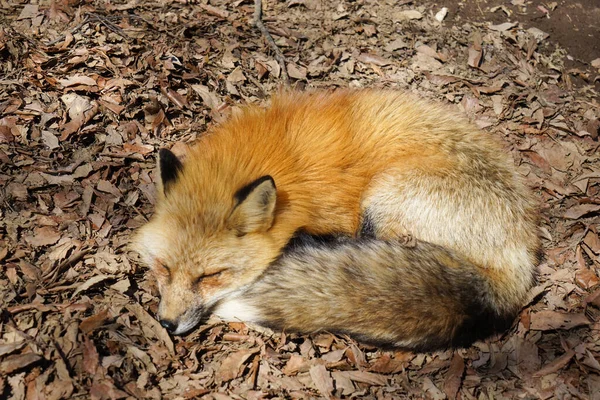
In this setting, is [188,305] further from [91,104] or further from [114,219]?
[91,104]

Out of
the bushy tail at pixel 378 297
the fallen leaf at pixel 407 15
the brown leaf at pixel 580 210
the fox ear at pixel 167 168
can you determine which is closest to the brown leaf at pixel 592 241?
the brown leaf at pixel 580 210

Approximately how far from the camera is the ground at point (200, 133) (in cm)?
331

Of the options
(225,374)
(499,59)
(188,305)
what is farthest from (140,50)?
(499,59)

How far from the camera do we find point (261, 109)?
4203 mm

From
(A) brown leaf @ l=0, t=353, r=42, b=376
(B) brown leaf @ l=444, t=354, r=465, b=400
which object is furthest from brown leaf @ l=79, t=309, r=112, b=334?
(B) brown leaf @ l=444, t=354, r=465, b=400

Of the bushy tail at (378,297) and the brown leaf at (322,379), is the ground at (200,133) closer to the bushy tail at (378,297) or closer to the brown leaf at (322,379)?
the brown leaf at (322,379)

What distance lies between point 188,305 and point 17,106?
246 centimetres

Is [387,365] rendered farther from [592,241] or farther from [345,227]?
[592,241]

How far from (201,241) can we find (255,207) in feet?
1.33

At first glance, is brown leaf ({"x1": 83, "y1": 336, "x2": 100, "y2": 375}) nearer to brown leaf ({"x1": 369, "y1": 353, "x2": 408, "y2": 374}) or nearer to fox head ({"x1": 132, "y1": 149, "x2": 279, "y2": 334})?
fox head ({"x1": 132, "y1": 149, "x2": 279, "y2": 334})

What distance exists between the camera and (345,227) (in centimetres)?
391

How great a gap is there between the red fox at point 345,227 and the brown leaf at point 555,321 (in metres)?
0.19

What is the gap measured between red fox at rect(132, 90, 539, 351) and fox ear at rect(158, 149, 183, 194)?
0.01m

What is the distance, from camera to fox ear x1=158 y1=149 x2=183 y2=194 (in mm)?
3432
